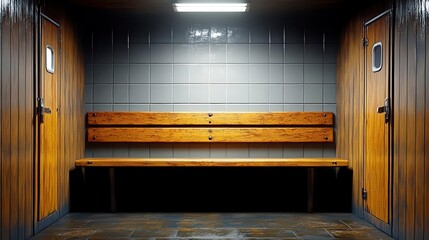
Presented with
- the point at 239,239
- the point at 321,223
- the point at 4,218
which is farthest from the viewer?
the point at 321,223

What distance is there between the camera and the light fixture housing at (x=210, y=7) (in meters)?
5.28

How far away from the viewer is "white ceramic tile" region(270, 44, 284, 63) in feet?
19.3

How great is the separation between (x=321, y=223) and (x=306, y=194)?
2.88ft

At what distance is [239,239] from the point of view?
13.2 feet

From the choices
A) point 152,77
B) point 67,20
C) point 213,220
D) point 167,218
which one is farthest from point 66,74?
point 213,220

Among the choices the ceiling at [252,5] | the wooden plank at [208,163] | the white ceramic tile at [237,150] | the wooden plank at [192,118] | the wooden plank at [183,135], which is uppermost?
the ceiling at [252,5]

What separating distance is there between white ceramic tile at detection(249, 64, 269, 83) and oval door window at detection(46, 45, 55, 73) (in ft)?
7.70

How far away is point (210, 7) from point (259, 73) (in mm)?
1061

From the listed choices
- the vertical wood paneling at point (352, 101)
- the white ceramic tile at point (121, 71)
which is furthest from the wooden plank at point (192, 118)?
the white ceramic tile at point (121, 71)

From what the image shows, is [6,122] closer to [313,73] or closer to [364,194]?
[364,194]

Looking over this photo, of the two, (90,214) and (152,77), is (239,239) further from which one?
(152,77)

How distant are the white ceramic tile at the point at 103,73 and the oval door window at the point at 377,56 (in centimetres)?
309

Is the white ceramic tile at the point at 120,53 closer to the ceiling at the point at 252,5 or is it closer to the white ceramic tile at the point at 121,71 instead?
the white ceramic tile at the point at 121,71

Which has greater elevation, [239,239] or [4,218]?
[4,218]
